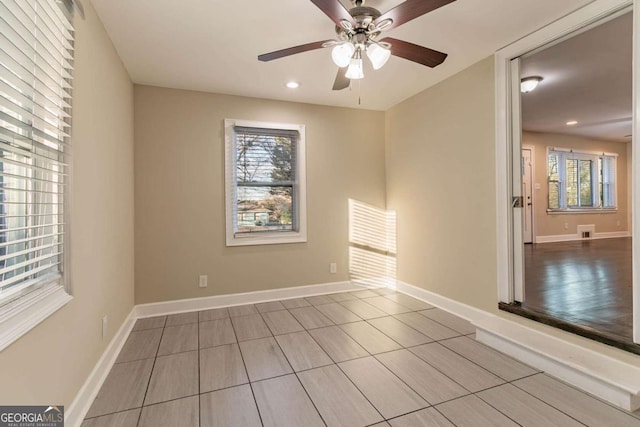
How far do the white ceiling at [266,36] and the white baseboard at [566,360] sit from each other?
238 centimetres

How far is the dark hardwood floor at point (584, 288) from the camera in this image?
2307 millimetres

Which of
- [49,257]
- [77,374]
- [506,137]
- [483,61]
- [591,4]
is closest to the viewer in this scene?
[49,257]

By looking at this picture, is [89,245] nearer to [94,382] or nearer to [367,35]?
[94,382]

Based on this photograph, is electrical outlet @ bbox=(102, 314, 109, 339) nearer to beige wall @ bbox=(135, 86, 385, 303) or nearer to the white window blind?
the white window blind

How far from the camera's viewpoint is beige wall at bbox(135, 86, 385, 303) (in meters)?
3.18

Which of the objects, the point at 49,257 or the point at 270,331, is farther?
the point at 270,331

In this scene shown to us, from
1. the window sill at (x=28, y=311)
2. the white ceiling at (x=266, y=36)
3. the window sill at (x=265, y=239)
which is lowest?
the window sill at (x=28, y=311)

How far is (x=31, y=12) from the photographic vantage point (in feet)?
4.23

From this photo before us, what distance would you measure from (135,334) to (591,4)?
4386mm

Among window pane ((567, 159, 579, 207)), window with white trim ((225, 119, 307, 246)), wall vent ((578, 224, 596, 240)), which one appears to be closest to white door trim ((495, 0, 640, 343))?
window with white trim ((225, 119, 307, 246))

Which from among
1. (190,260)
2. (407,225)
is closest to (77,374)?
(190,260)

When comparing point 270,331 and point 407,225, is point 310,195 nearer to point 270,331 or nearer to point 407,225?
point 407,225

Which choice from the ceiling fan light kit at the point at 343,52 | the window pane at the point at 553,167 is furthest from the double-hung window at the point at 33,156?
the window pane at the point at 553,167

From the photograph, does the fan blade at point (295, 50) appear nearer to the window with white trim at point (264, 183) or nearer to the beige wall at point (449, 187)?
the window with white trim at point (264, 183)
